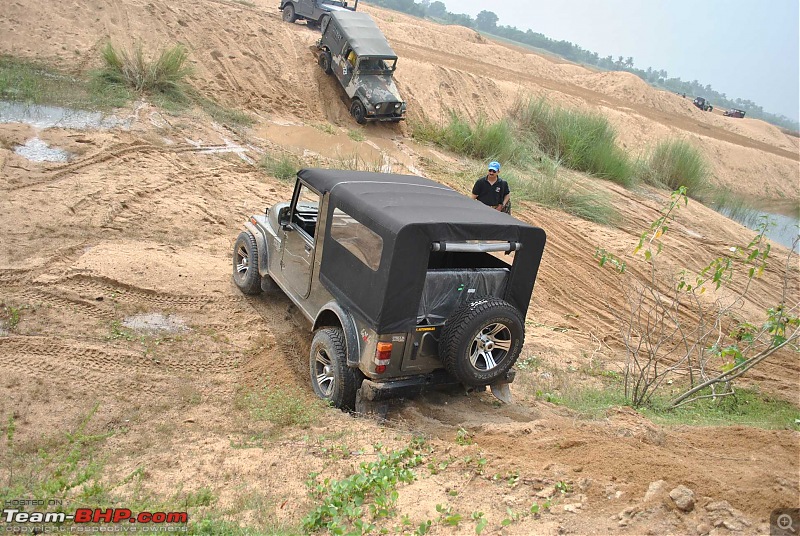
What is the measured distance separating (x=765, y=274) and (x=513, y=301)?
9979mm

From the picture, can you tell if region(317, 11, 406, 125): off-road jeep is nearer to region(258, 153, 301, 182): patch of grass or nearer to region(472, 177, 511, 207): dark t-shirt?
region(258, 153, 301, 182): patch of grass

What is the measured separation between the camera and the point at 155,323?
6.71 metres

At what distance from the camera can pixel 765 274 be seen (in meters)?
13.3

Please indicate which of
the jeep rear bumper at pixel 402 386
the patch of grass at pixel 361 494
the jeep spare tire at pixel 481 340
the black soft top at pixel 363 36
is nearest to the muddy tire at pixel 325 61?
the black soft top at pixel 363 36

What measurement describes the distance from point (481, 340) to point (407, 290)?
774 millimetres

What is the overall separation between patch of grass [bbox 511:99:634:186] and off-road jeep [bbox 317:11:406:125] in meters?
4.31

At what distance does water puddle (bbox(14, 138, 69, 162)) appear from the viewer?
986cm

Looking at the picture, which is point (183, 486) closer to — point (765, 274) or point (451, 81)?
point (765, 274)

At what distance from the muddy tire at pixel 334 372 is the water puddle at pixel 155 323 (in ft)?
5.81

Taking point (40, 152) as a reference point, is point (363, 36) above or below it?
above

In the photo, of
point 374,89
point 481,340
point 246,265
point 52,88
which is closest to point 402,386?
point 481,340

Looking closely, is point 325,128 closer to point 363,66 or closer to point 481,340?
point 363,66

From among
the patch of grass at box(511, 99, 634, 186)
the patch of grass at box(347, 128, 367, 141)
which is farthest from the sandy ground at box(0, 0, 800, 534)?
the patch of grass at box(511, 99, 634, 186)

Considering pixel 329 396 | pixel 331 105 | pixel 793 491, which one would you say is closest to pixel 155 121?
pixel 331 105
